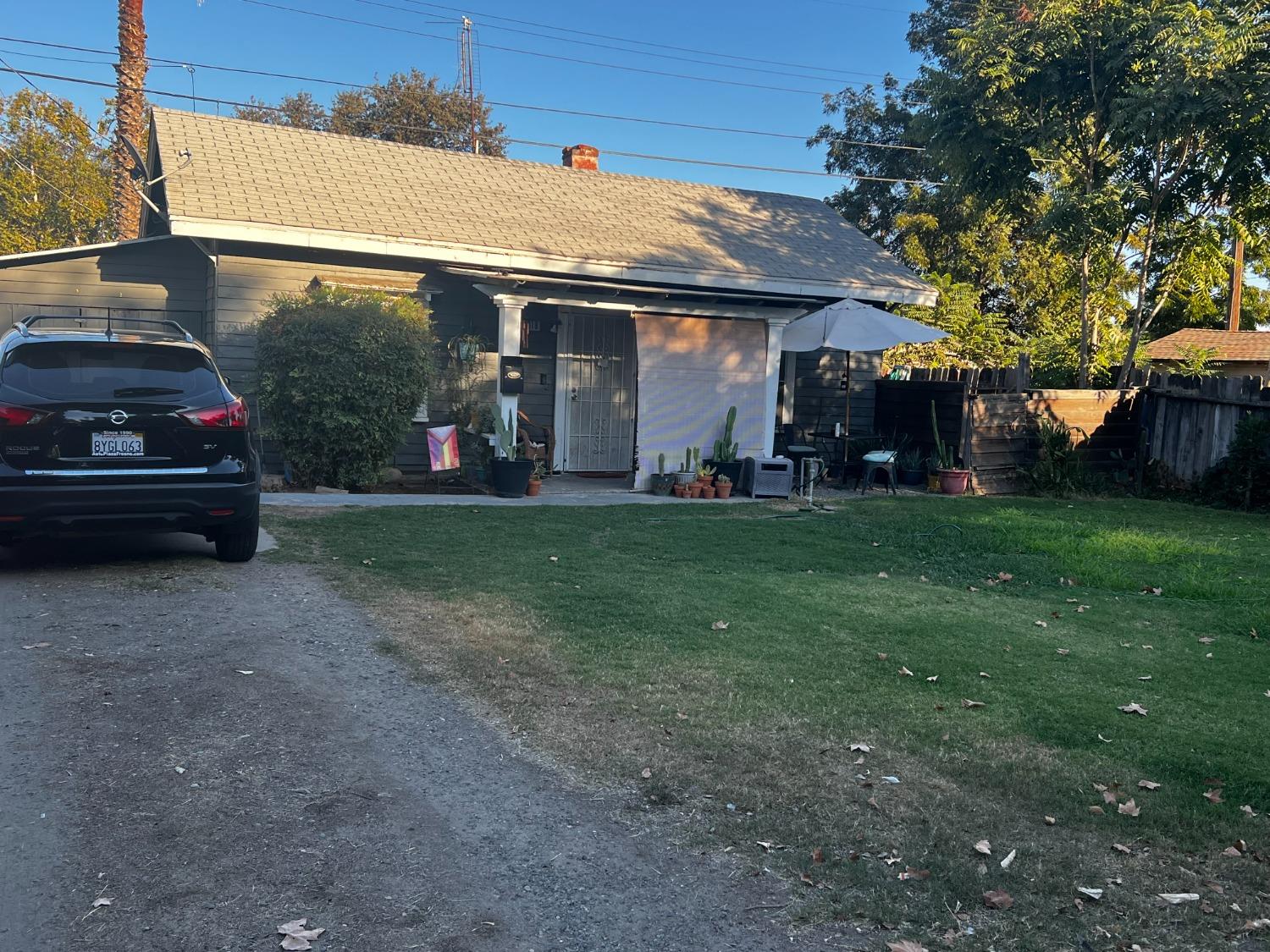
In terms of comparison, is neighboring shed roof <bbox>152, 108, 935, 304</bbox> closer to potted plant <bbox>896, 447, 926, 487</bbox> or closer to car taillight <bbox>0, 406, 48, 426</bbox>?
potted plant <bbox>896, 447, 926, 487</bbox>

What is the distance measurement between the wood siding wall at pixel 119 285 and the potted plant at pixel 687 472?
20.8 ft

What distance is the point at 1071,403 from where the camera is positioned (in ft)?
50.1

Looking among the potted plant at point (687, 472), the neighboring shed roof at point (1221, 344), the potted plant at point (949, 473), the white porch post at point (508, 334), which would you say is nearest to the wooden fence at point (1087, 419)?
the potted plant at point (949, 473)

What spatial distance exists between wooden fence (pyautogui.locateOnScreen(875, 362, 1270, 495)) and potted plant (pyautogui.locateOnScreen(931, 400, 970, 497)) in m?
0.17

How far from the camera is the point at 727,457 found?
541 inches

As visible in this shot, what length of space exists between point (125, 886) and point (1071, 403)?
14.6 meters

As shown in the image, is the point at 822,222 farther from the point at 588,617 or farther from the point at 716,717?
the point at 716,717

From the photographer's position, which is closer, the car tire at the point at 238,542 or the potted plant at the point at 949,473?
the car tire at the point at 238,542

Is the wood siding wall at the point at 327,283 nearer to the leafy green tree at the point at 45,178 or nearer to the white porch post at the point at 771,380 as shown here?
the white porch post at the point at 771,380

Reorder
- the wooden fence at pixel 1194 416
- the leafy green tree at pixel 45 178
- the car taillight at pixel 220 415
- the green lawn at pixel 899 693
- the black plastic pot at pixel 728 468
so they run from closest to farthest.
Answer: the green lawn at pixel 899 693, the car taillight at pixel 220 415, the black plastic pot at pixel 728 468, the wooden fence at pixel 1194 416, the leafy green tree at pixel 45 178

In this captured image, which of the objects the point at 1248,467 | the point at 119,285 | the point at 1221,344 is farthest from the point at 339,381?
the point at 1221,344

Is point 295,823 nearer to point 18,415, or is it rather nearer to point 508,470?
point 18,415

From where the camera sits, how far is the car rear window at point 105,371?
649cm

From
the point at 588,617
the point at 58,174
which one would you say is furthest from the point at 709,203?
the point at 58,174
